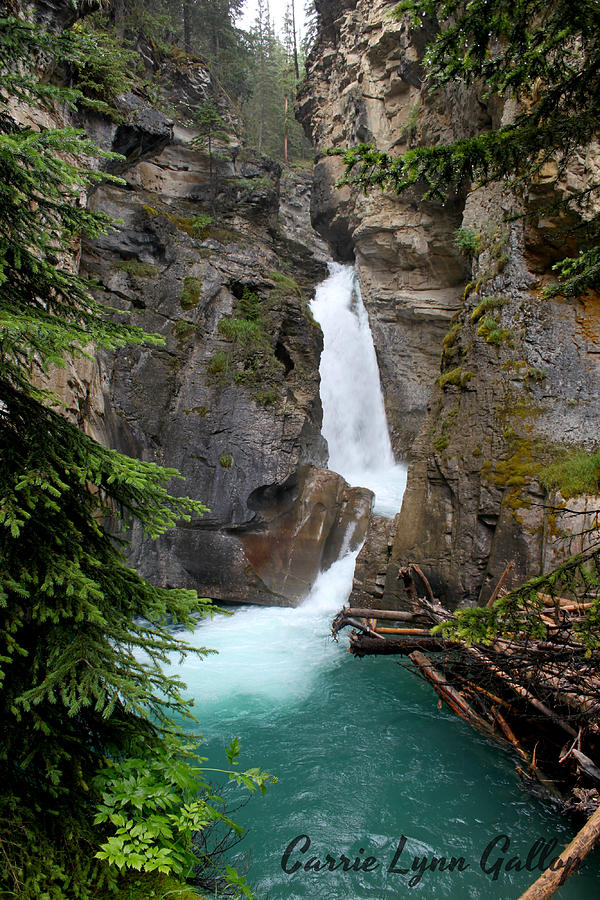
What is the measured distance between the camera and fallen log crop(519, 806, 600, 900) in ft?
8.47

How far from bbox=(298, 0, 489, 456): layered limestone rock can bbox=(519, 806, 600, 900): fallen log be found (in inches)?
659

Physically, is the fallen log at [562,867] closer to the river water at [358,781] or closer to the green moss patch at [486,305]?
the river water at [358,781]

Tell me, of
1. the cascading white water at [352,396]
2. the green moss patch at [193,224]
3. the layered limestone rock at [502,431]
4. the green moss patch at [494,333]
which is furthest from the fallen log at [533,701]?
the green moss patch at [193,224]

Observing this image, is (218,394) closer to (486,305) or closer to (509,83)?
(486,305)

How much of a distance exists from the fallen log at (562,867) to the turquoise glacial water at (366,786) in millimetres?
1676

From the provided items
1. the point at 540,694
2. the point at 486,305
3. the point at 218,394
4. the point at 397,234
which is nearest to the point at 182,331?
the point at 218,394

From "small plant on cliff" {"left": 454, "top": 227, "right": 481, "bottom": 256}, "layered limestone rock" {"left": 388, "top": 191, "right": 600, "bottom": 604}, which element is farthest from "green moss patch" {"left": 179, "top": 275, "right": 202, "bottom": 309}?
"layered limestone rock" {"left": 388, "top": 191, "right": 600, "bottom": 604}

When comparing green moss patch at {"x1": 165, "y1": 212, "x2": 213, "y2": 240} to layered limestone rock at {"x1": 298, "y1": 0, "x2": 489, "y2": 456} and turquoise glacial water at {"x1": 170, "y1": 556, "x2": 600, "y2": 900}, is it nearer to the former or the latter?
layered limestone rock at {"x1": 298, "y1": 0, "x2": 489, "y2": 456}

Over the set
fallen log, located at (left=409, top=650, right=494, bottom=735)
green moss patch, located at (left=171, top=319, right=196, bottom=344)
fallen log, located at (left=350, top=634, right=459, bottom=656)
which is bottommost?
fallen log, located at (left=409, top=650, right=494, bottom=735)

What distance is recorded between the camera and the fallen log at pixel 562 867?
102 inches

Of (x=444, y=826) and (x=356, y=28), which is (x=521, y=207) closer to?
(x=444, y=826)

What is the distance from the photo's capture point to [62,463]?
8.42ft

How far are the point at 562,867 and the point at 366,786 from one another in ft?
10.6

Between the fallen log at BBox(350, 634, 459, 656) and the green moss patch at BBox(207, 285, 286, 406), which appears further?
the green moss patch at BBox(207, 285, 286, 406)
